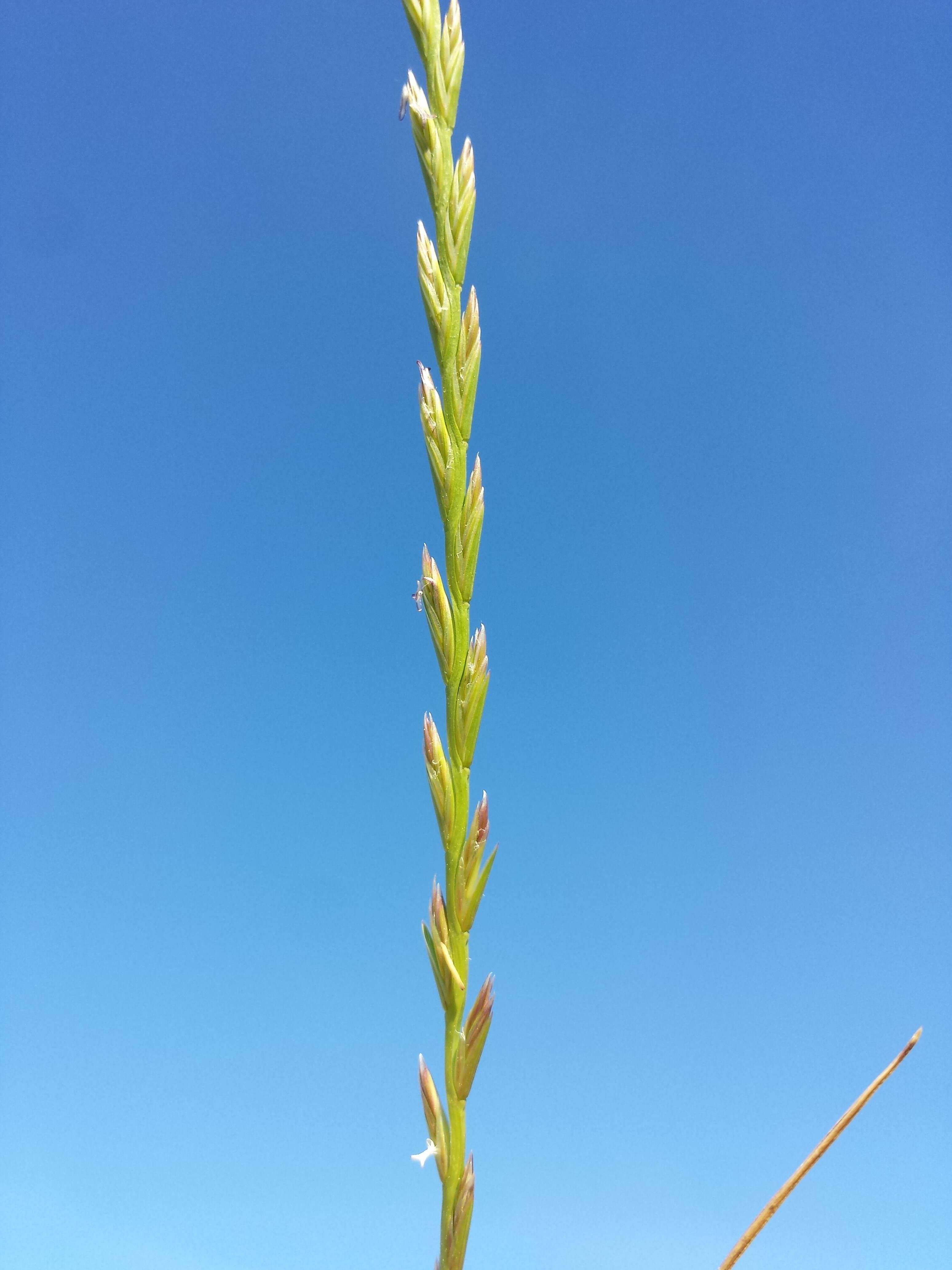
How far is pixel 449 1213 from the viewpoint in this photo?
3.43ft

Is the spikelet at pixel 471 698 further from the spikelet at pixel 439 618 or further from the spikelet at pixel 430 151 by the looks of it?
the spikelet at pixel 430 151

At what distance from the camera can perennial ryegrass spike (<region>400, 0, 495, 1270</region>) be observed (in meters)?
1.08

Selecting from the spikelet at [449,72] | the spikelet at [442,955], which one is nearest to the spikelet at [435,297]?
the spikelet at [449,72]

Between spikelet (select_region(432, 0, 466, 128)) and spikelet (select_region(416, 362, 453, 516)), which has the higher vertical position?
spikelet (select_region(432, 0, 466, 128))

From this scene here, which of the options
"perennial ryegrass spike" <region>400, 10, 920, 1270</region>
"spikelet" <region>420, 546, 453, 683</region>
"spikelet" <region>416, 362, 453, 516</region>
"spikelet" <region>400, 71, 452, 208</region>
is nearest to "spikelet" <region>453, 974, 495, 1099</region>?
"perennial ryegrass spike" <region>400, 10, 920, 1270</region>

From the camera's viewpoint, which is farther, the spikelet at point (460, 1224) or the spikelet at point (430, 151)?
the spikelet at point (430, 151)

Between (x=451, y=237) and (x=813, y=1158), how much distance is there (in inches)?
46.3

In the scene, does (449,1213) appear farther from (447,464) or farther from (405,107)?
(405,107)

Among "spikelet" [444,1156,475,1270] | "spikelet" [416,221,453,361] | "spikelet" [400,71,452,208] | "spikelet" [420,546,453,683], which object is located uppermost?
"spikelet" [400,71,452,208]

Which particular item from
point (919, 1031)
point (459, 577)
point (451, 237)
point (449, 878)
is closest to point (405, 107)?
point (451, 237)

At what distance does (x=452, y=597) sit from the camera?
1.22 m

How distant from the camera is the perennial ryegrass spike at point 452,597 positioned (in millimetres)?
1084

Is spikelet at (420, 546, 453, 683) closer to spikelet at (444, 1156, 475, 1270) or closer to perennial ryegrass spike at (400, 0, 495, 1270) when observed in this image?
perennial ryegrass spike at (400, 0, 495, 1270)

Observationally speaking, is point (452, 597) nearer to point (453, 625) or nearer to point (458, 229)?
point (453, 625)
